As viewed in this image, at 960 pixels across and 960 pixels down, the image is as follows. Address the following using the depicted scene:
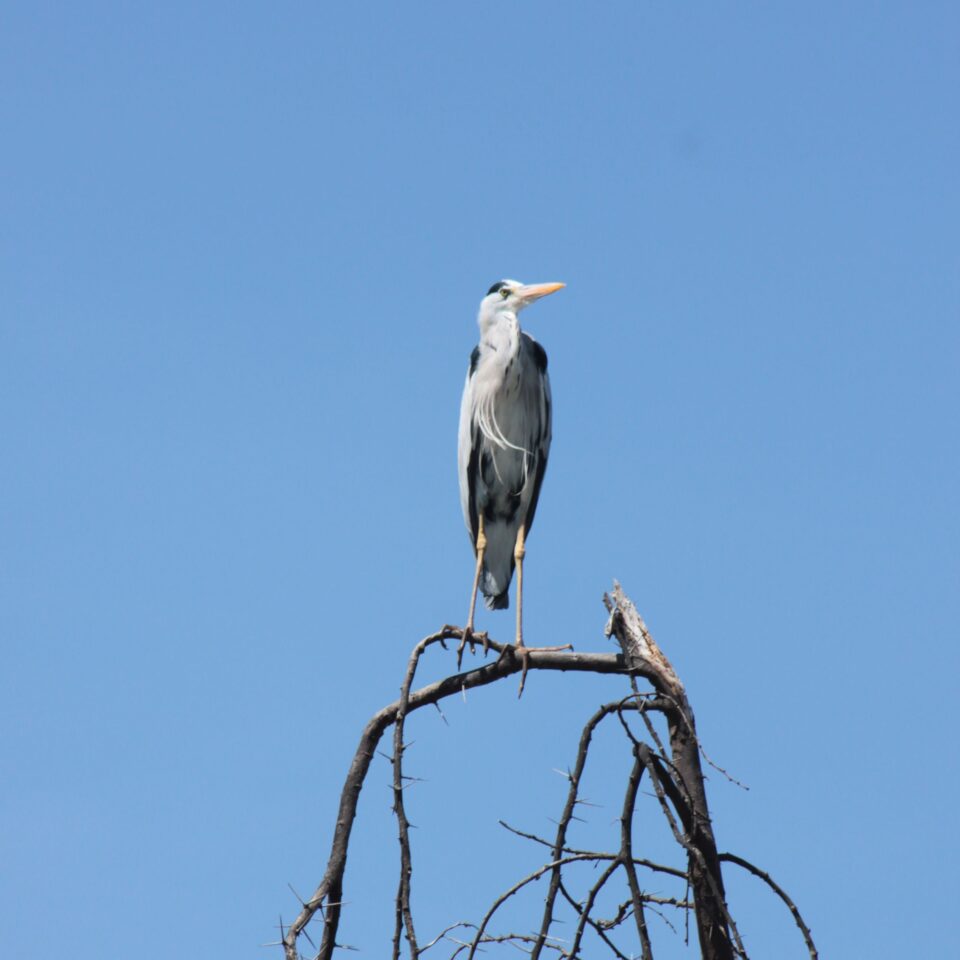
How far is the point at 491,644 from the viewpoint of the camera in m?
5.67

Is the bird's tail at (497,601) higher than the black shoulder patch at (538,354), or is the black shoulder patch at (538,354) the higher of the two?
the black shoulder patch at (538,354)

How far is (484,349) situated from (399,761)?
3548 mm

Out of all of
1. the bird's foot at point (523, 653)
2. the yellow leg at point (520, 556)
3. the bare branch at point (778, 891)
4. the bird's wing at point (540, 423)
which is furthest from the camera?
the bird's wing at point (540, 423)

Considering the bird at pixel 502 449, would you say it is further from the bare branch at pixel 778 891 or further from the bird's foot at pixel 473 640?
the bare branch at pixel 778 891

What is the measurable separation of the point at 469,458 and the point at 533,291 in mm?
1094

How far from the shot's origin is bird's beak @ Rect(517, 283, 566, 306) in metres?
7.30

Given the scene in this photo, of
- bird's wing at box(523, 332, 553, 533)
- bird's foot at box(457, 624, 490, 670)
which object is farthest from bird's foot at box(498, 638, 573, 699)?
bird's wing at box(523, 332, 553, 533)

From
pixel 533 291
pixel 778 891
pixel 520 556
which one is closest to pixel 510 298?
pixel 533 291

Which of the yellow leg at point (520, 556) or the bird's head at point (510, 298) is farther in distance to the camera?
the bird's head at point (510, 298)

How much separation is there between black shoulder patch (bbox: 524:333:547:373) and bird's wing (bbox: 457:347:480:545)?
0.36 metres

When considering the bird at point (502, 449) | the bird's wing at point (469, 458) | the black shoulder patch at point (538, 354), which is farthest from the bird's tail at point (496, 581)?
the black shoulder patch at point (538, 354)

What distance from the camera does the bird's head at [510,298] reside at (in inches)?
288

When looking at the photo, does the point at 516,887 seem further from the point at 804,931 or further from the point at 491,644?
the point at 491,644

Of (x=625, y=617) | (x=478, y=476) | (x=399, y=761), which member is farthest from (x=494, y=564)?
(x=399, y=761)
